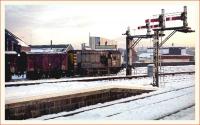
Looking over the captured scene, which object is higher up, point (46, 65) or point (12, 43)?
point (12, 43)

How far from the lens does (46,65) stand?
28969 mm

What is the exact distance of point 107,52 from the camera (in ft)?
117

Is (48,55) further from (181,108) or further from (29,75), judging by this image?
(181,108)

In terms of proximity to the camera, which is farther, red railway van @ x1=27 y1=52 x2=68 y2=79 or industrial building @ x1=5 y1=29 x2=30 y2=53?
industrial building @ x1=5 y1=29 x2=30 y2=53

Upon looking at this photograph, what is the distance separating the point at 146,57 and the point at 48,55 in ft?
217

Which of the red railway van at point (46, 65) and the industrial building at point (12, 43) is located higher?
the industrial building at point (12, 43)

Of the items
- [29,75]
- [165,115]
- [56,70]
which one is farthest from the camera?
[56,70]

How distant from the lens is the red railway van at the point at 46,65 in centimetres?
2805

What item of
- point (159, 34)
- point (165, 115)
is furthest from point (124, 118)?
point (159, 34)

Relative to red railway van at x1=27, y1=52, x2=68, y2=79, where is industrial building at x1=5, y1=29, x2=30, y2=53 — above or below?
above

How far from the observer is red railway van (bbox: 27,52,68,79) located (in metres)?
28.0

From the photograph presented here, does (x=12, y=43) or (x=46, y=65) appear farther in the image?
(x=12, y=43)

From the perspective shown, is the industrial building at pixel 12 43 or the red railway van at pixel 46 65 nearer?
the red railway van at pixel 46 65

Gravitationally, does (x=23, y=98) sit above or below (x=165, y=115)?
above
